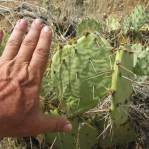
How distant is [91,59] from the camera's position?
239 cm

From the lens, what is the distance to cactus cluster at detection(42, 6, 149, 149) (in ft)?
7.75

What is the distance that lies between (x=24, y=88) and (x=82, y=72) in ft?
1.76

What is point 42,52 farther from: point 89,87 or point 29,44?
point 89,87

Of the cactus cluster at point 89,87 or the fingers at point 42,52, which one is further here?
the cactus cluster at point 89,87

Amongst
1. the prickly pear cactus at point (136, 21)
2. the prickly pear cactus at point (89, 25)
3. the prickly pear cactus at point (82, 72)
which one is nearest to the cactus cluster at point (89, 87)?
the prickly pear cactus at point (82, 72)

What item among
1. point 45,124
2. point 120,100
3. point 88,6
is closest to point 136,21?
point 88,6

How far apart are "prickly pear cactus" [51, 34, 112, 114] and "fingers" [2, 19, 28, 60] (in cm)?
41

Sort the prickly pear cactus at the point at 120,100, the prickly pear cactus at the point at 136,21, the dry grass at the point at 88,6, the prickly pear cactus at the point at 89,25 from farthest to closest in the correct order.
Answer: the dry grass at the point at 88,6, the prickly pear cactus at the point at 136,21, the prickly pear cactus at the point at 89,25, the prickly pear cactus at the point at 120,100

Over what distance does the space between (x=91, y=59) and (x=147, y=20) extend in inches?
72.7

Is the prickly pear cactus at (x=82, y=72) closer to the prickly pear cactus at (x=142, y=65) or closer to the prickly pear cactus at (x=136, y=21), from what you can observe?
the prickly pear cactus at (x=142, y=65)

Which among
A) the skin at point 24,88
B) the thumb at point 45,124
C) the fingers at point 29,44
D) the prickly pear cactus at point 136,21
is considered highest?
the prickly pear cactus at point 136,21

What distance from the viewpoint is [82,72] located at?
239cm

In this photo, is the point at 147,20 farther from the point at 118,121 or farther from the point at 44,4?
the point at 118,121

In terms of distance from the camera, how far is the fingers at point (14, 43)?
6.47 ft
